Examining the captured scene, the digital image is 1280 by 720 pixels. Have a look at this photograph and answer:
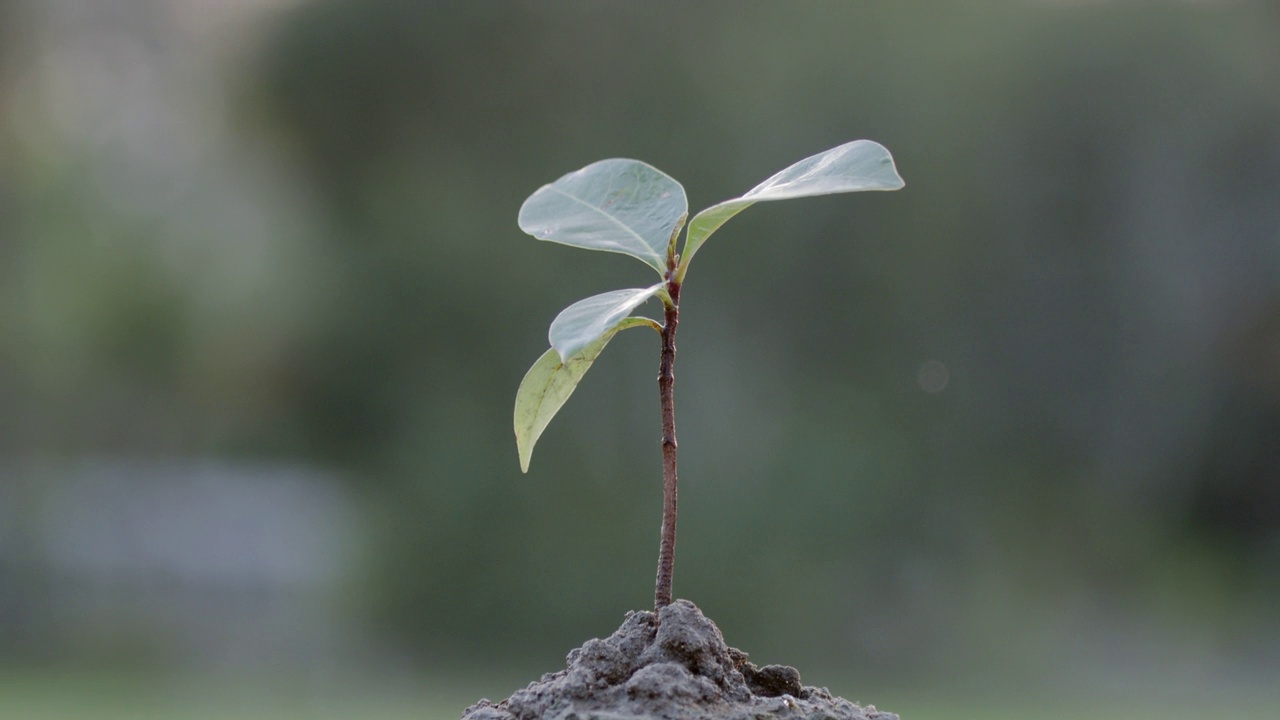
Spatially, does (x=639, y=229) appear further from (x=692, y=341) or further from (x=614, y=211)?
(x=692, y=341)

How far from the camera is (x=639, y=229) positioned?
54 centimetres

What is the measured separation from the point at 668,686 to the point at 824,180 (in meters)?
0.25

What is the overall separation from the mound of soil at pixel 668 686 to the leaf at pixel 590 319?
161 mm

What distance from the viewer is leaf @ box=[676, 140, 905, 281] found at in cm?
45

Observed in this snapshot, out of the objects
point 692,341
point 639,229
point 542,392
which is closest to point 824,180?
point 639,229

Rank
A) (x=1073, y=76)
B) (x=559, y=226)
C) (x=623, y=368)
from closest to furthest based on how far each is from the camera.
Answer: (x=559, y=226) < (x=623, y=368) < (x=1073, y=76)

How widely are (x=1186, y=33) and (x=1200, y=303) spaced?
1021 millimetres

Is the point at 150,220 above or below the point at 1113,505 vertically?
above

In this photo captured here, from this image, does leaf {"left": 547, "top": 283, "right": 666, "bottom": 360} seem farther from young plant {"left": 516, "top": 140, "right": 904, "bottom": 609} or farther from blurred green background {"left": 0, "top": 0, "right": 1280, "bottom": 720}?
blurred green background {"left": 0, "top": 0, "right": 1280, "bottom": 720}

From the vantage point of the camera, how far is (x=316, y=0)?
385 centimetres

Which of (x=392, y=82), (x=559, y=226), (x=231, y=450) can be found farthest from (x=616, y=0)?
(x=559, y=226)

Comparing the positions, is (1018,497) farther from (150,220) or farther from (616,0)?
(150,220)

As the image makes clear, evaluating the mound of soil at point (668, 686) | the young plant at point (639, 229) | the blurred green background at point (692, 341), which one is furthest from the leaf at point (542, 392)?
the blurred green background at point (692, 341)

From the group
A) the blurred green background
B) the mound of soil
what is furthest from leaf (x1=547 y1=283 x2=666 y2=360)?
the blurred green background
